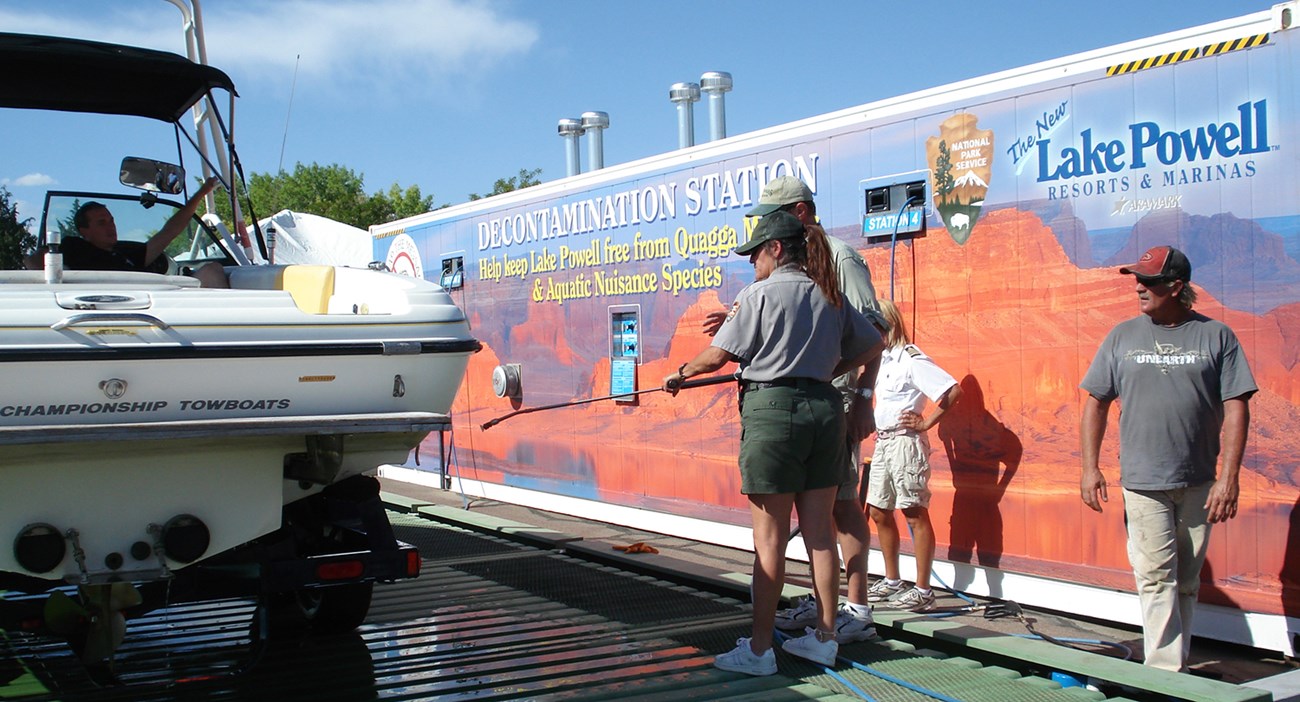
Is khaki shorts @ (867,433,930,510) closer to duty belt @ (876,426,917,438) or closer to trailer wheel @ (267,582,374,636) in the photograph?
duty belt @ (876,426,917,438)

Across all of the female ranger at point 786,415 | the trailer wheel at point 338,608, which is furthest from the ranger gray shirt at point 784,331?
the trailer wheel at point 338,608

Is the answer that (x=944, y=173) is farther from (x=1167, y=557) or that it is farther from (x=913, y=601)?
Answer: (x=1167, y=557)

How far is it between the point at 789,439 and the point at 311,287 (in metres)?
2.28

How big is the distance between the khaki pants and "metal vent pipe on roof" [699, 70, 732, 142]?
25.4 feet

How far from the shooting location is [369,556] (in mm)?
4906

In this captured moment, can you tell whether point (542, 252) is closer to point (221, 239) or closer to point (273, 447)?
point (221, 239)

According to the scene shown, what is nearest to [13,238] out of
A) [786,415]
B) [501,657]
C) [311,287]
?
[311,287]

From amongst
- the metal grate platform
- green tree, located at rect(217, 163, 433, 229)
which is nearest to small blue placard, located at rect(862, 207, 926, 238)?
the metal grate platform

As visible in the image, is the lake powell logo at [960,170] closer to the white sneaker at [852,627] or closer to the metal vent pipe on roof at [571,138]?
the white sneaker at [852,627]

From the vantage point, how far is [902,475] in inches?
279

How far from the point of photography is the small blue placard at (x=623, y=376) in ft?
33.8

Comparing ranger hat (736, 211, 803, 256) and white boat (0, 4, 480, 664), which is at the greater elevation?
ranger hat (736, 211, 803, 256)

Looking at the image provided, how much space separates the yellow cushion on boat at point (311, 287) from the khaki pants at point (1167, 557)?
12.0ft

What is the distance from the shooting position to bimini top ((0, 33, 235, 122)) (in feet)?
17.8
